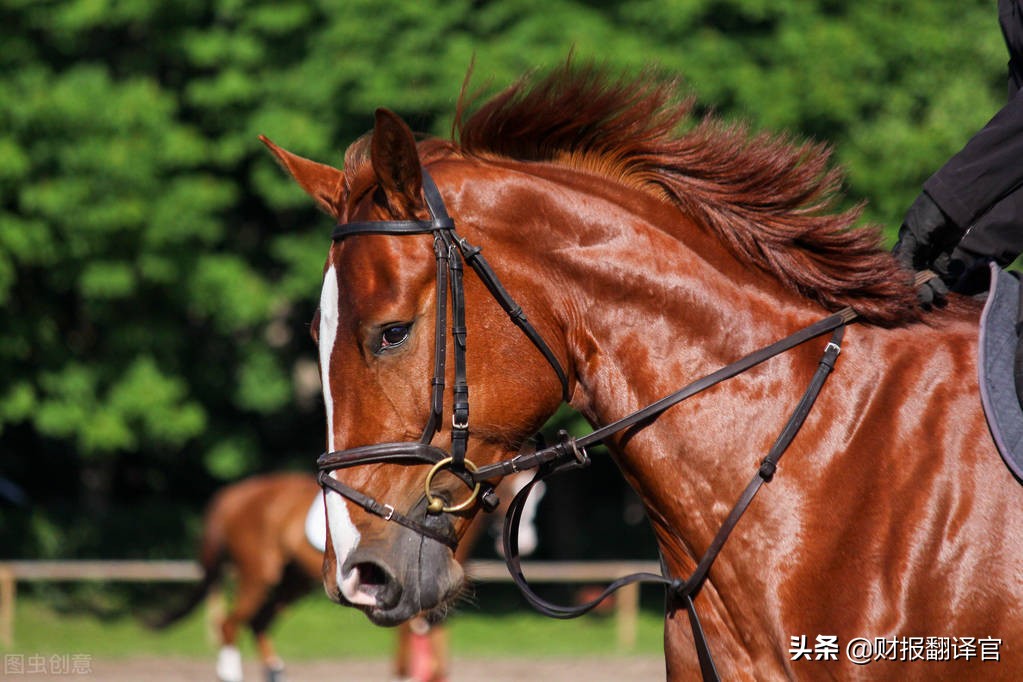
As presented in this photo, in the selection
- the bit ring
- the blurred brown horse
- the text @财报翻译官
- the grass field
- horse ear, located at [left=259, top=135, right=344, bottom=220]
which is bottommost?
the grass field

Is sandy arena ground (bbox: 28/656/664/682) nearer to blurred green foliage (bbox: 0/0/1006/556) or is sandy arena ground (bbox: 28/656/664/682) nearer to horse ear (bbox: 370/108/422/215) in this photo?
blurred green foliage (bbox: 0/0/1006/556)

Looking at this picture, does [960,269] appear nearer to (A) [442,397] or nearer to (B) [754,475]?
(B) [754,475]

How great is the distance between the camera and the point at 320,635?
16.0m

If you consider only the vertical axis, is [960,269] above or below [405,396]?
above

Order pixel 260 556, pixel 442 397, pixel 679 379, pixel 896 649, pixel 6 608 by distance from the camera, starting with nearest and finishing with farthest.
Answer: pixel 896 649 < pixel 442 397 < pixel 679 379 < pixel 260 556 < pixel 6 608

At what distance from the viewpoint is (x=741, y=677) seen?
2.84 metres

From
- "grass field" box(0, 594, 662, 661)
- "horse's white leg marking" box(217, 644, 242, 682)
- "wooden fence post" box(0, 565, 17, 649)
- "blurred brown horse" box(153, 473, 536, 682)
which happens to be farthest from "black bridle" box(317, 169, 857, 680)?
"wooden fence post" box(0, 565, 17, 649)

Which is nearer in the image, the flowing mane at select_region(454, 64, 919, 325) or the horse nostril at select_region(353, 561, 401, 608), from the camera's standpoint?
the horse nostril at select_region(353, 561, 401, 608)

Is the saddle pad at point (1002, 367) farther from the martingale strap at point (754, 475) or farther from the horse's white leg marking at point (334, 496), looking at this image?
the horse's white leg marking at point (334, 496)

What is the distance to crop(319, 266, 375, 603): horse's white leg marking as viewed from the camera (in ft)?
9.06

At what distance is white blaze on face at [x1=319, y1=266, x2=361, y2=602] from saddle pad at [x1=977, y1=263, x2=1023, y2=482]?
63.3 inches

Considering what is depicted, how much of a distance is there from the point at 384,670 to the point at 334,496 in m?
10.6

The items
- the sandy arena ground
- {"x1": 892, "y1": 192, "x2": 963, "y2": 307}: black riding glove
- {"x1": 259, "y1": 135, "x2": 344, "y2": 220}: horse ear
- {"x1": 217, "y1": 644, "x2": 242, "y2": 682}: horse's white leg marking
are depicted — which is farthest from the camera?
the sandy arena ground

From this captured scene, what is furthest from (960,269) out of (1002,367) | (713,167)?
(713,167)
